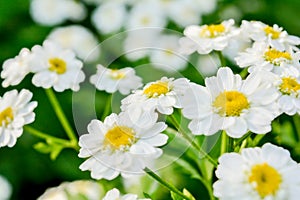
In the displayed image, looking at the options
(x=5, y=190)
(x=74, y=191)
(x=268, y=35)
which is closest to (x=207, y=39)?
(x=268, y=35)

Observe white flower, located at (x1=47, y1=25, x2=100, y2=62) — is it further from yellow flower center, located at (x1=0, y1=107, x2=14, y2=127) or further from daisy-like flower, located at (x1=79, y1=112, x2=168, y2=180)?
daisy-like flower, located at (x1=79, y1=112, x2=168, y2=180)

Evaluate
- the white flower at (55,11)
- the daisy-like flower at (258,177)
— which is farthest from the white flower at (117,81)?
the white flower at (55,11)

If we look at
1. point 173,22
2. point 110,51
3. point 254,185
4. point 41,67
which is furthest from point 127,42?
point 254,185

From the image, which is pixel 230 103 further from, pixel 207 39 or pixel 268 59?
pixel 207 39

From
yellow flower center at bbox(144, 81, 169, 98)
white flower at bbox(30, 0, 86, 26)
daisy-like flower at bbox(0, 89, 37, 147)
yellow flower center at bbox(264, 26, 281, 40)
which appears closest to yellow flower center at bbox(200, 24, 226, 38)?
yellow flower center at bbox(264, 26, 281, 40)

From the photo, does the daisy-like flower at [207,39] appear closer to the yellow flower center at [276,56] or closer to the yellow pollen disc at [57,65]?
the yellow flower center at [276,56]

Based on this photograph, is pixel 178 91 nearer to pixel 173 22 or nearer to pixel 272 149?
pixel 272 149
